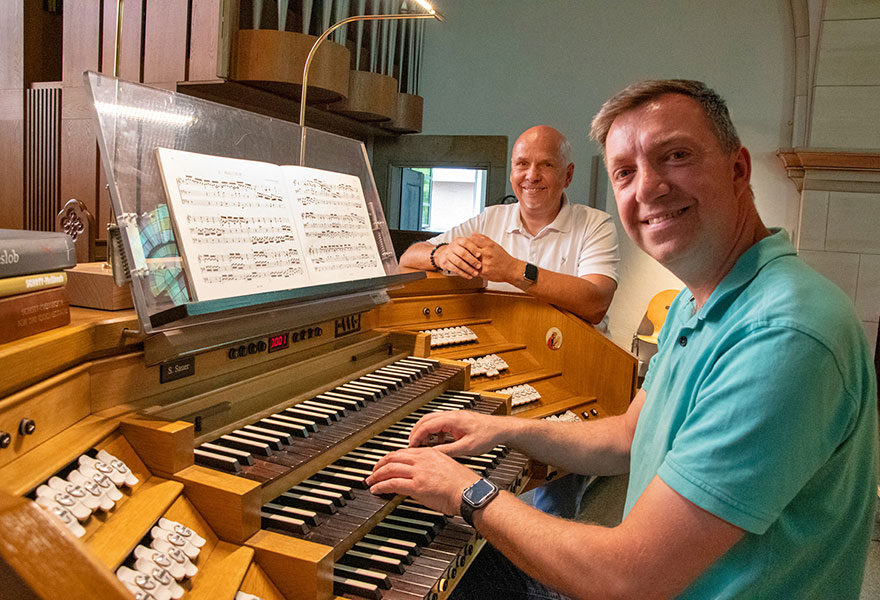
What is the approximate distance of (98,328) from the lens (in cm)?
117

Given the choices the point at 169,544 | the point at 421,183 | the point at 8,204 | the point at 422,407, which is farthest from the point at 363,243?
the point at 421,183

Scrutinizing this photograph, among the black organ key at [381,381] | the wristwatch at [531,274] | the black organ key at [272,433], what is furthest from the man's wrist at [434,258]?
the black organ key at [272,433]

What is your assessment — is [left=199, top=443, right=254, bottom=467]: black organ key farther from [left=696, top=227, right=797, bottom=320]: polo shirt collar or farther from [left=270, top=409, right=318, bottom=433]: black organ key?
[left=696, top=227, right=797, bottom=320]: polo shirt collar

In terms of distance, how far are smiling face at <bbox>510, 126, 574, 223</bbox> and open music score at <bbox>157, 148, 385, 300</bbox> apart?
158cm

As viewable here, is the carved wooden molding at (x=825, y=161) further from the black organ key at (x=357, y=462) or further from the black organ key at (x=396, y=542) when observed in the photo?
the black organ key at (x=396, y=542)

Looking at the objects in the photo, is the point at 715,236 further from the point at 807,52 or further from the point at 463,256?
the point at 807,52

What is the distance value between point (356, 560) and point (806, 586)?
0.75 m

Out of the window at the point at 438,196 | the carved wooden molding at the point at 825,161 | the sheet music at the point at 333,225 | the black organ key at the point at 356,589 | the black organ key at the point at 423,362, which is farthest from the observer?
the window at the point at 438,196

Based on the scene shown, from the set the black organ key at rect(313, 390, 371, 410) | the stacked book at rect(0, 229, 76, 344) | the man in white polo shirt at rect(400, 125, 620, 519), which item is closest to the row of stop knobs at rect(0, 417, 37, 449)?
the stacked book at rect(0, 229, 76, 344)

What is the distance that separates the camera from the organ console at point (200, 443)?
96 centimetres

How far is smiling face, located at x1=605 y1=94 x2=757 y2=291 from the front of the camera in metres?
1.19

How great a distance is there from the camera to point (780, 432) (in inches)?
36.8

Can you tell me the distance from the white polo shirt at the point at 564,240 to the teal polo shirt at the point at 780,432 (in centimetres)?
203

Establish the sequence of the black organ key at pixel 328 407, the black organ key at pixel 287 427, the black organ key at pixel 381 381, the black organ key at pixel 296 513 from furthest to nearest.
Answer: the black organ key at pixel 381 381 < the black organ key at pixel 328 407 < the black organ key at pixel 287 427 < the black organ key at pixel 296 513
